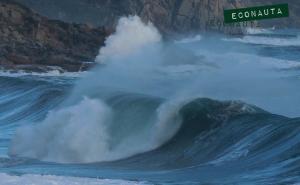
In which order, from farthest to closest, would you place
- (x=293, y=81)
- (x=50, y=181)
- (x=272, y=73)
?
1. (x=272, y=73)
2. (x=293, y=81)
3. (x=50, y=181)

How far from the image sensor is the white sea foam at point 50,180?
10.2 m

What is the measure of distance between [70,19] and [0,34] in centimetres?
3301

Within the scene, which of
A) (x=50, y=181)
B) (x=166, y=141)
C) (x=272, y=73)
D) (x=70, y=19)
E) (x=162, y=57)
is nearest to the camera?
(x=50, y=181)

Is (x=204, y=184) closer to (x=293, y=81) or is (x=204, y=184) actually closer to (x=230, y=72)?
(x=293, y=81)

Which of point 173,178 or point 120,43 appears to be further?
point 120,43

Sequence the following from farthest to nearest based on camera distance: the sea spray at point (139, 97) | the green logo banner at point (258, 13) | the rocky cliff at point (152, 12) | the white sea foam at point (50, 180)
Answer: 1. the rocky cliff at point (152, 12)
2. the sea spray at point (139, 97)
3. the green logo banner at point (258, 13)
4. the white sea foam at point (50, 180)

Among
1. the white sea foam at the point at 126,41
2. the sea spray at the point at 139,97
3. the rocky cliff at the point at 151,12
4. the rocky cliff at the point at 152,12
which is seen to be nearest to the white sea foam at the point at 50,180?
A: the sea spray at the point at 139,97

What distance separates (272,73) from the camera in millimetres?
34156

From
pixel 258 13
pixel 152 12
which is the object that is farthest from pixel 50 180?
pixel 152 12

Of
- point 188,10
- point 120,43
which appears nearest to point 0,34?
point 120,43

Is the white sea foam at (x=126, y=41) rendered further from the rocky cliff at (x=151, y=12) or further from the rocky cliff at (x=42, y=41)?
the rocky cliff at (x=151, y=12)

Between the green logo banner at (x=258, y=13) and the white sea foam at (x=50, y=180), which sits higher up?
the green logo banner at (x=258, y=13)

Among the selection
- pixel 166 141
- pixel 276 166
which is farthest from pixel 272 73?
pixel 276 166

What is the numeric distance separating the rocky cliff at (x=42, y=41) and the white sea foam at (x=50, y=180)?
24598mm
